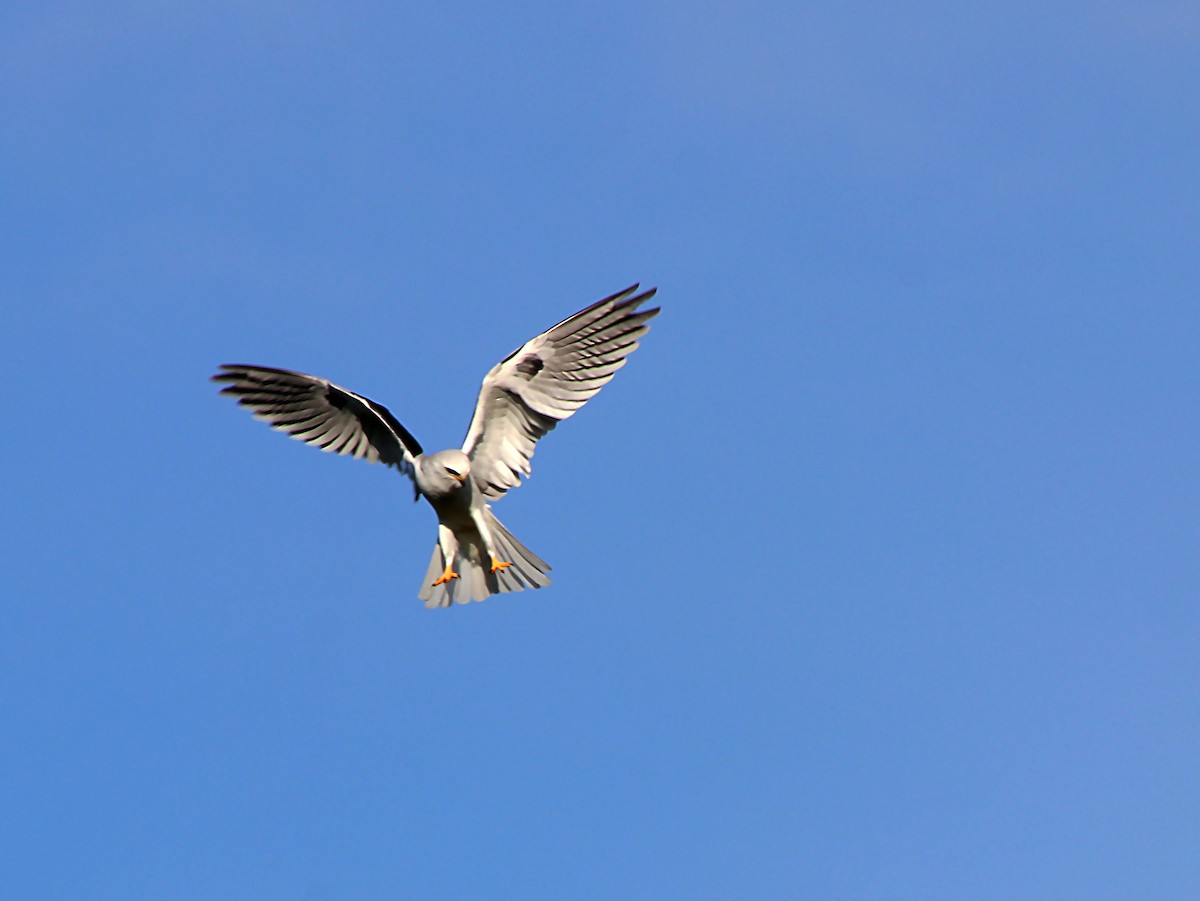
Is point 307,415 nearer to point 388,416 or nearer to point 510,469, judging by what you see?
point 388,416

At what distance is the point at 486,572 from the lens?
14.4 metres

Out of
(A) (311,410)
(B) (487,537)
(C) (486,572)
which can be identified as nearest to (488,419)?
(B) (487,537)

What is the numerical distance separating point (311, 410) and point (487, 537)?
8.38ft

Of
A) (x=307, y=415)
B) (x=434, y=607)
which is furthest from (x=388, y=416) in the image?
(x=434, y=607)

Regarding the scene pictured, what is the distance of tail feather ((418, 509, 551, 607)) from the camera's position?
14.3 metres

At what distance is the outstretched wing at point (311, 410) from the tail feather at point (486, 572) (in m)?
1.17

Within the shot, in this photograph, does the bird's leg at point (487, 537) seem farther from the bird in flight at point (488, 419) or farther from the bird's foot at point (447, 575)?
the bird's foot at point (447, 575)

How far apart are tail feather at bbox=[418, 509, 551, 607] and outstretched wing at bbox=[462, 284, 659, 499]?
0.58 m

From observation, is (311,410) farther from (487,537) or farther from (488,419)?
(487,537)

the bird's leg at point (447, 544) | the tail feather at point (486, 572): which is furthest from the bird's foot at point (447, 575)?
the tail feather at point (486, 572)

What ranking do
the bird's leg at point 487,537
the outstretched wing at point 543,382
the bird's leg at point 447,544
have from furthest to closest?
1. the outstretched wing at point 543,382
2. the bird's leg at point 447,544
3. the bird's leg at point 487,537

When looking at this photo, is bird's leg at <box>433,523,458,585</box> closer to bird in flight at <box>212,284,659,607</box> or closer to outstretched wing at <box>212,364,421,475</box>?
bird in flight at <box>212,284,659,607</box>

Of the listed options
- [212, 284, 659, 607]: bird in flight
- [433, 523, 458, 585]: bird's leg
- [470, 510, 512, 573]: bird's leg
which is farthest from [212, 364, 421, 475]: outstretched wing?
[470, 510, 512, 573]: bird's leg

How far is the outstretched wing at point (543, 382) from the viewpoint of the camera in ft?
47.8
